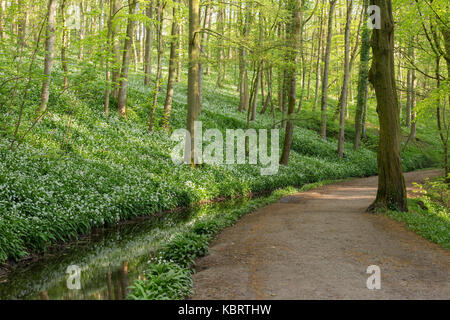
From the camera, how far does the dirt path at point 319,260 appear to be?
17.6 ft

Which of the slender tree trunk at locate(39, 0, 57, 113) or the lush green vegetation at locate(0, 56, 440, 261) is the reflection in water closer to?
the lush green vegetation at locate(0, 56, 440, 261)

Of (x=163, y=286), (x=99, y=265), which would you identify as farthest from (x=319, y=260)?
(x=99, y=265)

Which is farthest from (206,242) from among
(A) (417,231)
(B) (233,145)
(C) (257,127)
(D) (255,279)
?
(C) (257,127)

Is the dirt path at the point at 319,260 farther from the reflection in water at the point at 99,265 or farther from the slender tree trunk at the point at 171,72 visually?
the slender tree trunk at the point at 171,72

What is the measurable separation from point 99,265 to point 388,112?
9.00 meters

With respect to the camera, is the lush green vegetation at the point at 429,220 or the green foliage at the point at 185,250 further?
the lush green vegetation at the point at 429,220

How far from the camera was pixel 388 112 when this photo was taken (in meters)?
11.4

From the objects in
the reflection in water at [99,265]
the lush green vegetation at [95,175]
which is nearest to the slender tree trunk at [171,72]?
the lush green vegetation at [95,175]

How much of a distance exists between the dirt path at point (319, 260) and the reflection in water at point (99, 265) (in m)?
1.43

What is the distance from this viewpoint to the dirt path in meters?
5.38

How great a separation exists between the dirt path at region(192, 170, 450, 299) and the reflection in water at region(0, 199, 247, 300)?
1.43 meters

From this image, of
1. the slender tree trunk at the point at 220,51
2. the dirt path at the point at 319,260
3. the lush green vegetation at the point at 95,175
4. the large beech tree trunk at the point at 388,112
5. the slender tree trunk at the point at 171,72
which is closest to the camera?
the dirt path at the point at 319,260
